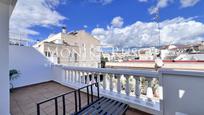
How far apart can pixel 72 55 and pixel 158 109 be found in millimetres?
11769

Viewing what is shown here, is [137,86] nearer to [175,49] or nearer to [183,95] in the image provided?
[183,95]

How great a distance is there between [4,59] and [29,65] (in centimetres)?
323

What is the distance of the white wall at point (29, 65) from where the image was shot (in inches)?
177

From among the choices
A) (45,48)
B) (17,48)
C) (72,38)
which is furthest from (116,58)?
(72,38)

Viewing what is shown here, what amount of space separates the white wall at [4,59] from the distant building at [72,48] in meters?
7.33

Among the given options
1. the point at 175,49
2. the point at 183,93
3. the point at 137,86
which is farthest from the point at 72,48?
the point at 183,93

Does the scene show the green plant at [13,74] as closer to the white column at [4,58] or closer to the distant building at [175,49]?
the white column at [4,58]

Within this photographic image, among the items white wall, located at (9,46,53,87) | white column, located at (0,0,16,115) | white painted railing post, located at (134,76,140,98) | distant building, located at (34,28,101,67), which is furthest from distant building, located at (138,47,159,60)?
distant building, located at (34,28,101,67)

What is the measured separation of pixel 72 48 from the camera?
13.5 metres

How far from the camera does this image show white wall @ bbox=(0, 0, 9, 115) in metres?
1.94

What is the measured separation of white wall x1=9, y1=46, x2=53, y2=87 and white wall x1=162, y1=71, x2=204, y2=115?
15.6 feet

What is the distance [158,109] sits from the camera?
2111mm

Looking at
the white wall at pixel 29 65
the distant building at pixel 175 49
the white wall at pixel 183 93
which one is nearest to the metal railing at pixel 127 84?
the white wall at pixel 183 93

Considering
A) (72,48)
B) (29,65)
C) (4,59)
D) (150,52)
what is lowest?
(29,65)
